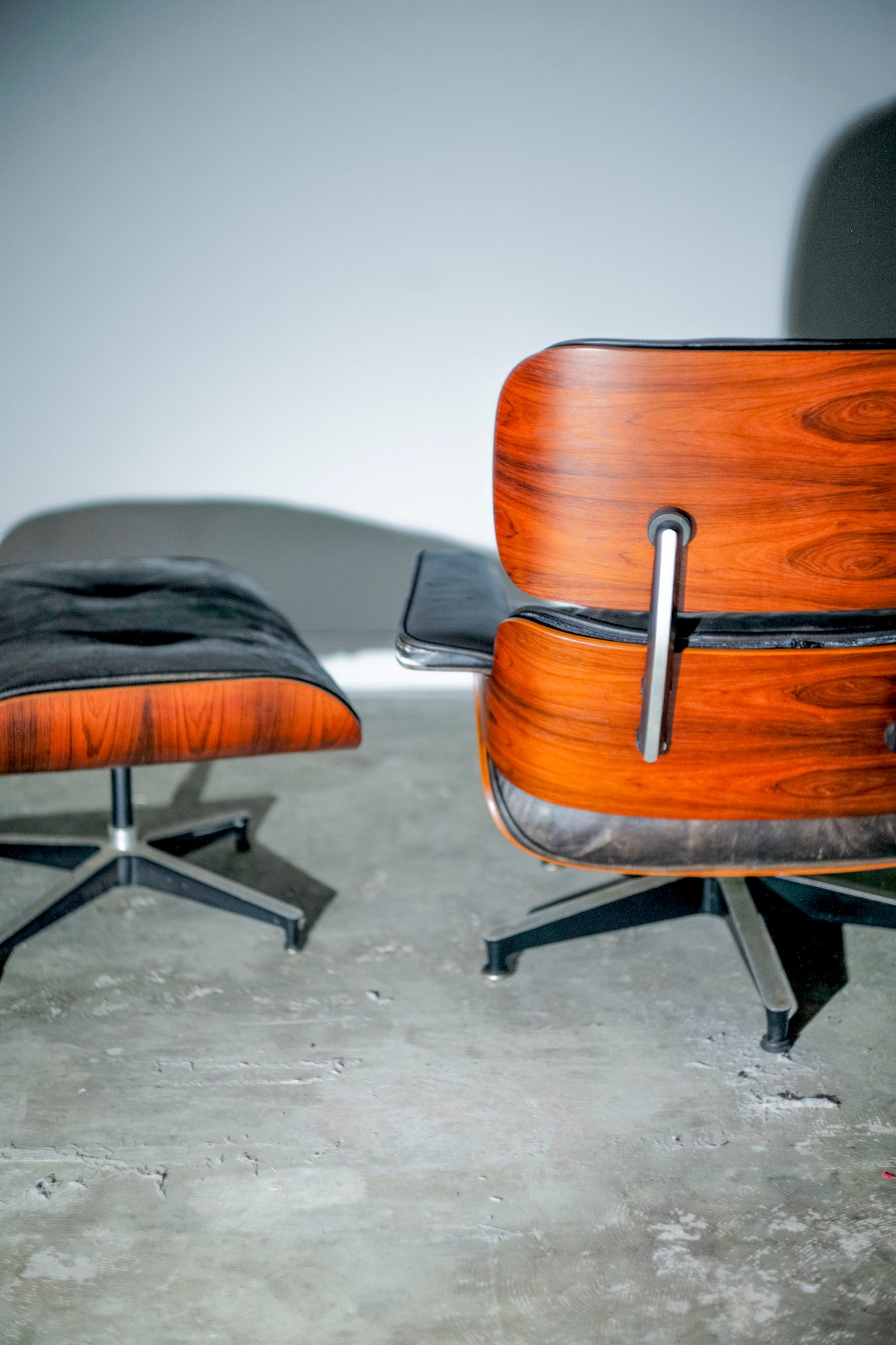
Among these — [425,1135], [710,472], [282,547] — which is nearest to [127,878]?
[425,1135]

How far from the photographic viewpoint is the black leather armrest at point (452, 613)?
1410mm

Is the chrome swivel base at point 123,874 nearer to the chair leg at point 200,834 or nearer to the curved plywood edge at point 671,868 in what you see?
the chair leg at point 200,834

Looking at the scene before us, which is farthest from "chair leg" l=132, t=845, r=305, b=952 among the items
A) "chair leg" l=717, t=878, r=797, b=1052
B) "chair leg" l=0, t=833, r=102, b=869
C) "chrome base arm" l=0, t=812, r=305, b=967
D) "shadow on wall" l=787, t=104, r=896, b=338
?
"shadow on wall" l=787, t=104, r=896, b=338

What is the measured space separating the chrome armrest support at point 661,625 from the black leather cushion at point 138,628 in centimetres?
57

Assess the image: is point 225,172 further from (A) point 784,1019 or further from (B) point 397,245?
(A) point 784,1019

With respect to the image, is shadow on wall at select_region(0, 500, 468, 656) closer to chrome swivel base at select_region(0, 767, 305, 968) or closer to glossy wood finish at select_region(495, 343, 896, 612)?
chrome swivel base at select_region(0, 767, 305, 968)

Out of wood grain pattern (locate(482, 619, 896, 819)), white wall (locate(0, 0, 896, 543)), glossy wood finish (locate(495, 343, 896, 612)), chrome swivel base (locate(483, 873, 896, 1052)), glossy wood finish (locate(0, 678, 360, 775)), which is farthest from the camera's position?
white wall (locate(0, 0, 896, 543))

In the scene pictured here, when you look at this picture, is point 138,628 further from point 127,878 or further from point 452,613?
point 452,613

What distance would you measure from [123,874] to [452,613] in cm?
81

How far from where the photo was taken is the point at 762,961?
5.45ft

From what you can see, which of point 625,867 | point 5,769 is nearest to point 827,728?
point 625,867

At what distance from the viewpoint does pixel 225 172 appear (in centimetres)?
291

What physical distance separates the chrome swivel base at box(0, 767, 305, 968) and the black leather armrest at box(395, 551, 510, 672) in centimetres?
58

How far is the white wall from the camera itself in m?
2.86
